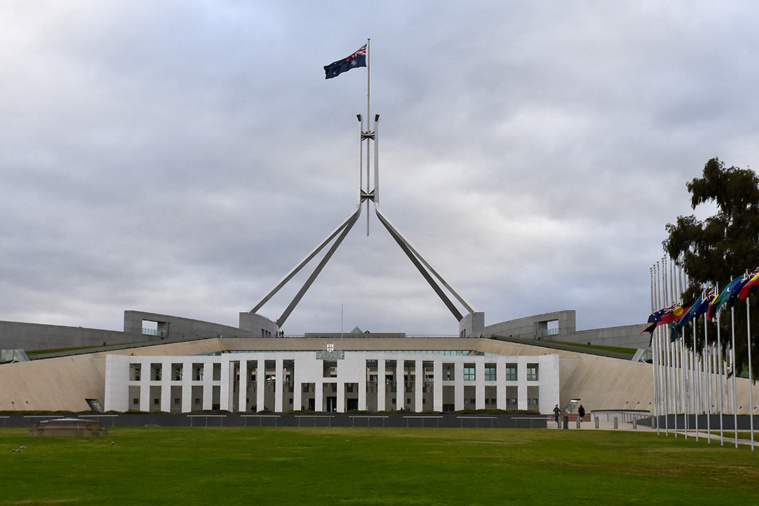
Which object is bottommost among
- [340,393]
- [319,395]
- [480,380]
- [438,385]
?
[319,395]

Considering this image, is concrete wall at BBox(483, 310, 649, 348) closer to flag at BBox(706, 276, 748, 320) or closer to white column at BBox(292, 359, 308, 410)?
white column at BBox(292, 359, 308, 410)

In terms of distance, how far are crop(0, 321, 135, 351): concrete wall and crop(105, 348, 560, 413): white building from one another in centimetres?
1098

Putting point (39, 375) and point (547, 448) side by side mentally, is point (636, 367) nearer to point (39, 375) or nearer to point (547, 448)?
point (547, 448)

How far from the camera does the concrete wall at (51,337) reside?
58906 mm

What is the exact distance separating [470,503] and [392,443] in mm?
12153

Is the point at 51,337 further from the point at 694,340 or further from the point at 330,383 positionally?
the point at 694,340

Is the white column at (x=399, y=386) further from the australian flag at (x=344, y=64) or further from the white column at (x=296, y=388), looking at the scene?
the australian flag at (x=344, y=64)

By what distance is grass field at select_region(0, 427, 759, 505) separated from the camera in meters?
11.0

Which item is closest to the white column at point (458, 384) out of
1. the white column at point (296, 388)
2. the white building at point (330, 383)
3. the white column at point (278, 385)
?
the white building at point (330, 383)

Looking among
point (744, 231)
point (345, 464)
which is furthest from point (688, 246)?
point (345, 464)

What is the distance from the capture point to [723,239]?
102 ft

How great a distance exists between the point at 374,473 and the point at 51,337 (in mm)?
53519

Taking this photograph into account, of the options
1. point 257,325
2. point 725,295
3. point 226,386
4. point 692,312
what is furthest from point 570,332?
point 725,295

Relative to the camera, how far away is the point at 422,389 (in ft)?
171
